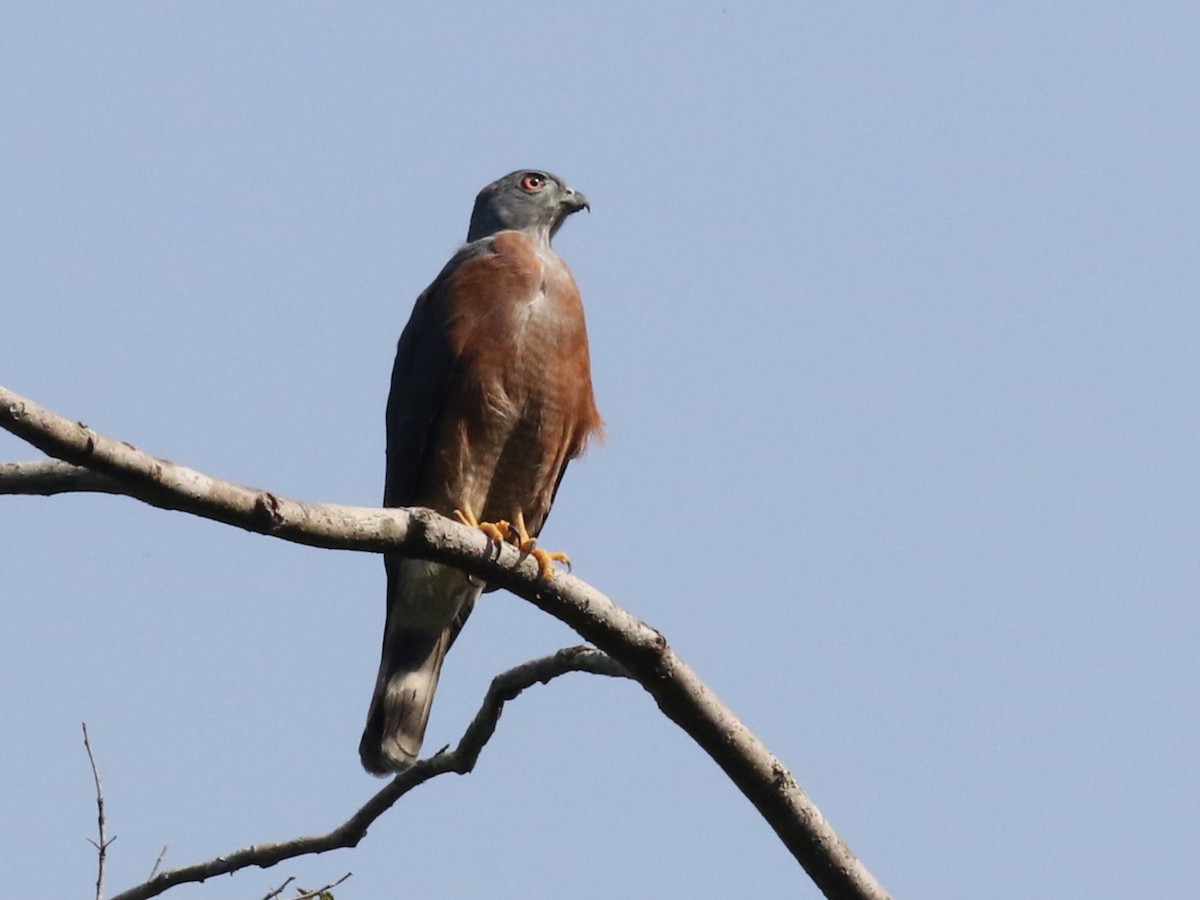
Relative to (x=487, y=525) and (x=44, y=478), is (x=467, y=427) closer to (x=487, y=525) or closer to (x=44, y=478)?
(x=487, y=525)

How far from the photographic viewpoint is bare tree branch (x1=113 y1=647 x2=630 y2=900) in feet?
13.7

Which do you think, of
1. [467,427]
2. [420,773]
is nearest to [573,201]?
[467,427]

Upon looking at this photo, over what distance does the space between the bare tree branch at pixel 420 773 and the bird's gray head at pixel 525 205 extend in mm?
2844

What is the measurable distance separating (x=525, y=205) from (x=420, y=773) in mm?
3090

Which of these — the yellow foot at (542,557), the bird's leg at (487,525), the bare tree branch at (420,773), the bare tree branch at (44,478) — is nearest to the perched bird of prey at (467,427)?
the bird's leg at (487,525)

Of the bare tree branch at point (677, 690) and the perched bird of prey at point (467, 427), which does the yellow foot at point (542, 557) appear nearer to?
the bare tree branch at point (677, 690)

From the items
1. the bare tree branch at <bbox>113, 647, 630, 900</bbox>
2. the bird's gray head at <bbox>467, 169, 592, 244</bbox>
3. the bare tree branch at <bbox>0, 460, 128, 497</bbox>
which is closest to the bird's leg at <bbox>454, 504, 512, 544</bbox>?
the bare tree branch at <bbox>113, 647, 630, 900</bbox>

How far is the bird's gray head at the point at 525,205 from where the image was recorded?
6.70m

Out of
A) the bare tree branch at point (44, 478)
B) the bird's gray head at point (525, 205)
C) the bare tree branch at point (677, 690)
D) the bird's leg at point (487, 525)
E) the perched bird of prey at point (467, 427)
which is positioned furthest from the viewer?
the bird's gray head at point (525, 205)

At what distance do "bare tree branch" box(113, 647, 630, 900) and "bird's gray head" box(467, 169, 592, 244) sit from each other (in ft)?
9.33

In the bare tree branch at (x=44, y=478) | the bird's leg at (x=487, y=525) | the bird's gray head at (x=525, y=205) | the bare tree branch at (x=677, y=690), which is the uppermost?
the bird's gray head at (x=525, y=205)

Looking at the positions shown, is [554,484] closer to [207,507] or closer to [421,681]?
[421,681]

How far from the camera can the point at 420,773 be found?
4406 mm

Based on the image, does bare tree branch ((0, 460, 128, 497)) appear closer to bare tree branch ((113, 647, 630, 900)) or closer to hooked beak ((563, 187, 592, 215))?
bare tree branch ((113, 647, 630, 900))
